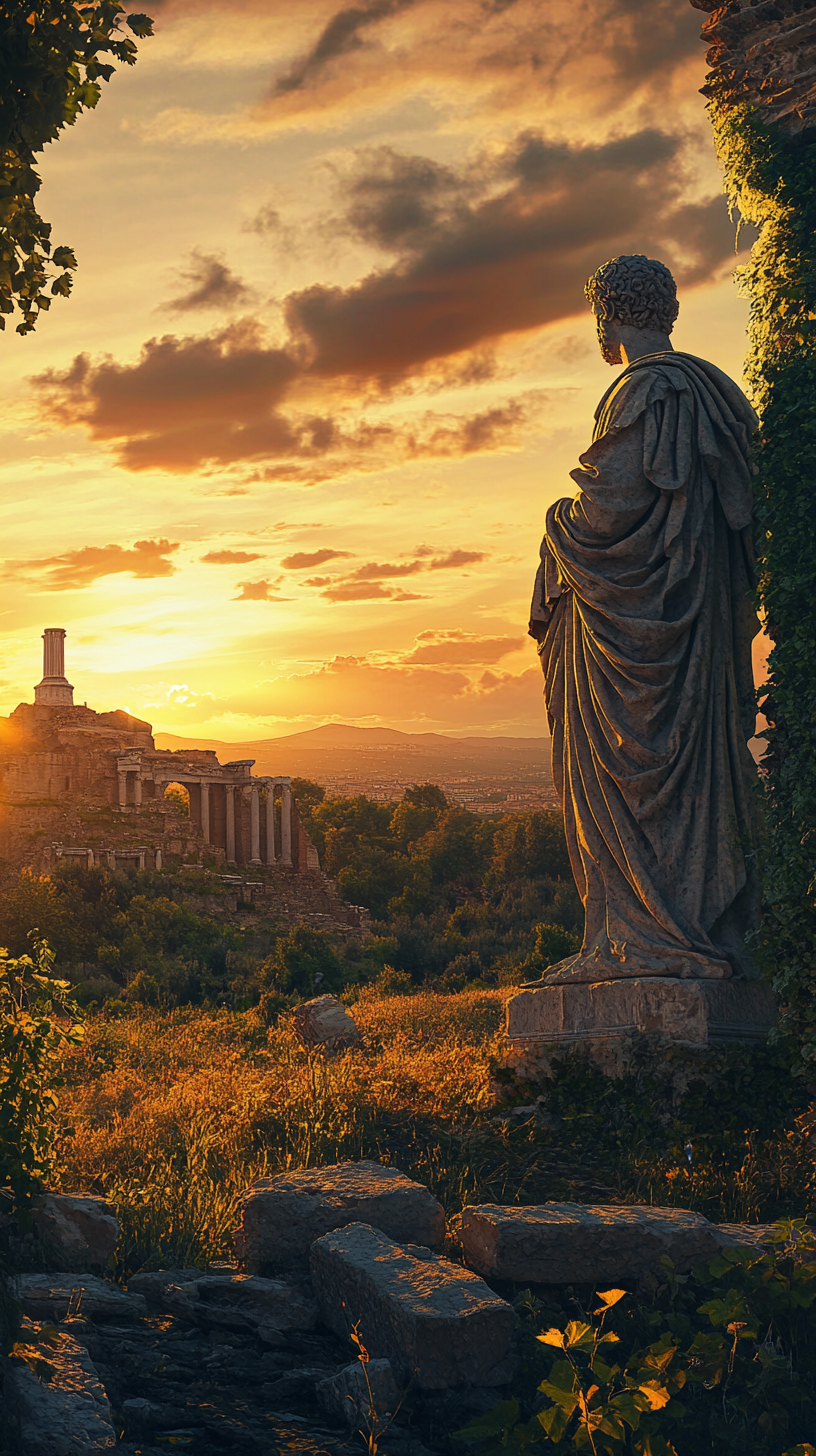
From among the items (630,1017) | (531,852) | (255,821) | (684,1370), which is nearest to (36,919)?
(630,1017)

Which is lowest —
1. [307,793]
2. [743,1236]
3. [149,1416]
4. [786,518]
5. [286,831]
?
[149,1416]

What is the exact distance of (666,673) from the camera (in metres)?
6.79

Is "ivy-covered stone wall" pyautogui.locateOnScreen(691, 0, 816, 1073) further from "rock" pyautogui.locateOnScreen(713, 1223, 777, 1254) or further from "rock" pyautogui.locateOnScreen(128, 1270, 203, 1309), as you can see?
"rock" pyautogui.locateOnScreen(128, 1270, 203, 1309)

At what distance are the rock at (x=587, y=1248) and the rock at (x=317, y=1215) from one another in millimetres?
548

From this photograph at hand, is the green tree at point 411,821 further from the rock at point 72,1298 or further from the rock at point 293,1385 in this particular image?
the rock at point 293,1385

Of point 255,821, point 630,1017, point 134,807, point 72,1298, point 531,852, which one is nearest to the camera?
point 72,1298

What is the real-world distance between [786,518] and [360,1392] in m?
4.80

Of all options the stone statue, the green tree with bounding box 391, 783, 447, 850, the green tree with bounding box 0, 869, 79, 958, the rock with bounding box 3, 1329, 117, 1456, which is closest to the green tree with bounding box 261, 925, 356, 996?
the green tree with bounding box 0, 869, 79, 958

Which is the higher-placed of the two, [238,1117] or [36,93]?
[36,93]

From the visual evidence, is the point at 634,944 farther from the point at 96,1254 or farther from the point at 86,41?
the point at 86,41

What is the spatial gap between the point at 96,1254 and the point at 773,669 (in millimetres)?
4408

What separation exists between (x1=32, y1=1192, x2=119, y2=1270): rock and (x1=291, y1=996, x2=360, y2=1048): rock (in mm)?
5163

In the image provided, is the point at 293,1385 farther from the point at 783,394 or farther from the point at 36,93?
the point at 783,394

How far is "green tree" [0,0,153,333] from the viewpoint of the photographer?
404cm
